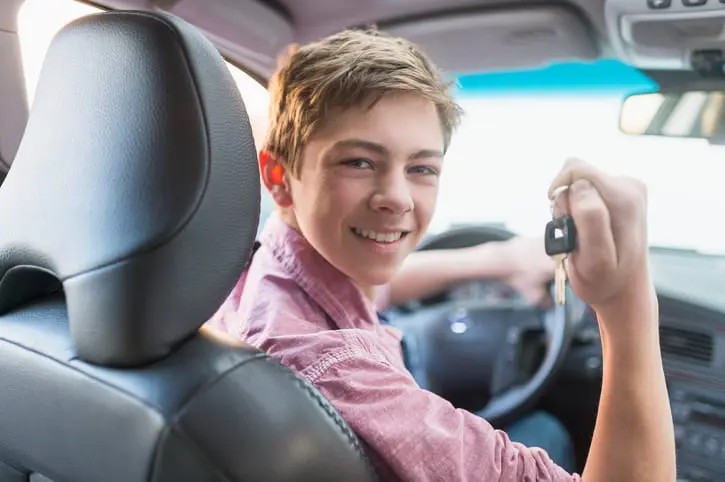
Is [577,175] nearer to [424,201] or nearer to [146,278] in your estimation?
[424,201]

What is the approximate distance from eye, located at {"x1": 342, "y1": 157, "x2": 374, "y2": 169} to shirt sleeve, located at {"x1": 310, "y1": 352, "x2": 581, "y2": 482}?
0.35 meters

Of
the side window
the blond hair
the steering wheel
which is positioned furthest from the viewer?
the steering wheel

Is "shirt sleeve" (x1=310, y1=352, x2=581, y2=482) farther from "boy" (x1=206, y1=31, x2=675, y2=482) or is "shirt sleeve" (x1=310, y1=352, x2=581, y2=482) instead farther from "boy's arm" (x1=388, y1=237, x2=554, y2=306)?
"boy's arm" (x1=388, y1=237, x2=554, y2=306)

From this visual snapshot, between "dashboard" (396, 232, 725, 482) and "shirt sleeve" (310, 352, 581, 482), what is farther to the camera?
"dashboard" (396, 232, 725, 482)

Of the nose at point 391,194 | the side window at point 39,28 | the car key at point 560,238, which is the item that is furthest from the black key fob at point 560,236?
the side window at point 39,28

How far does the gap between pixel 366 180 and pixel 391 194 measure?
0.16 ft

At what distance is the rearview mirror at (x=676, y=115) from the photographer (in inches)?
Result: 80.5

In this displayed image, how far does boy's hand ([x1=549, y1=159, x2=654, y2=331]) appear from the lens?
1.11 m

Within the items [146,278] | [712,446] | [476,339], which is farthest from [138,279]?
[712,446]

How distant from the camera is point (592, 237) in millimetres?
1122

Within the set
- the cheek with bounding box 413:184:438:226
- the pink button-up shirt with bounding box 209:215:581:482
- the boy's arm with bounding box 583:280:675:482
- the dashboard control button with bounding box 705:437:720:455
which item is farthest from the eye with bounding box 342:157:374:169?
the dashboard control button with bounding box 705:437:720:455

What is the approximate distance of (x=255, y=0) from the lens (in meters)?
2.15

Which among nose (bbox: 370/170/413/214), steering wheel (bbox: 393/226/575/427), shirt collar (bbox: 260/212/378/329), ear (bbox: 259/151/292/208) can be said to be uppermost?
nose (bbox: 370/170/413/214)

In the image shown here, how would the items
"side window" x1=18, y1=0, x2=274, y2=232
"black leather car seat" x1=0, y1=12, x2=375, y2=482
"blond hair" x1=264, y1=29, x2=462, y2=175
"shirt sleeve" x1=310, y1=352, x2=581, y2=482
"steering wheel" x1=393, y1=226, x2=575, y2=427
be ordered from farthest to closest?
1. "steering wheel" x1=393, y1=226, x2=575, y2=427
2. "side window" x1=18, y1=0, x2=274, y2=232
3. "blond hair" x1=264, y1=29, x2=462, y2=175
4. "shirt sleeve" x1=310, y1=352, x2=581, y2=482
5. "black leather car seat" x1=0, y1=12, x2=375, y2=482
